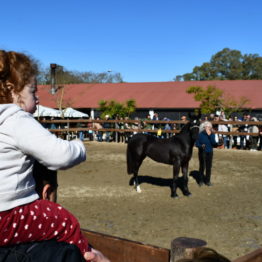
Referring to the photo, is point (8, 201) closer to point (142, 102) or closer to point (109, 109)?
point (109, 109)

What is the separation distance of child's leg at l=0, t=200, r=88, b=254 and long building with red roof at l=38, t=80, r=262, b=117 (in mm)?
24354

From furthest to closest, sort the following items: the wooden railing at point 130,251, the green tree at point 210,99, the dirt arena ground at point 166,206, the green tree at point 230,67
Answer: the green tree at point 230,67 < the green tree at point 210,99 < the dirt arena ground at point 166,206 < the wooden railing at point 130,251

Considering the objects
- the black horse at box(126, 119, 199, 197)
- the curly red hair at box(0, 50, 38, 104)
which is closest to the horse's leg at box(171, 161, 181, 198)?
the black horse at box(126, 119, 199, 197)

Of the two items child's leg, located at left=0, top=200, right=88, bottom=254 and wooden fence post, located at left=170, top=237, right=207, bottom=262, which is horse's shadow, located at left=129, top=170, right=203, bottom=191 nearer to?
wooden fence post, located at left=170, top=237, right=207, bottom=262

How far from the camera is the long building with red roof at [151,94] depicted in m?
27.7

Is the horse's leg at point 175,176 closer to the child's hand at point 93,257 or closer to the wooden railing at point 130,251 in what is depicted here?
the wooden railing at point 130,251

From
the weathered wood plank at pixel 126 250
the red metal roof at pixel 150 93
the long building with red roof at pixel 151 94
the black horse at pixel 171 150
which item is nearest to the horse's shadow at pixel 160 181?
the black horse at pixel 171 150

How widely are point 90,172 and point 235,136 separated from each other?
8.85m

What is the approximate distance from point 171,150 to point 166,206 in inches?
66.2

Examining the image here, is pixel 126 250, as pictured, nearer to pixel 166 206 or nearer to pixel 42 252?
pixel 42 252

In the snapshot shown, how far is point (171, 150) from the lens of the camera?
332 inches

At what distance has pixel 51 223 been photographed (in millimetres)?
1425

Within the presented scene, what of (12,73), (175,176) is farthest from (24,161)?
(175,176)

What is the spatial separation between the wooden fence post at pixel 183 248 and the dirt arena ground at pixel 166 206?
9.62ft
